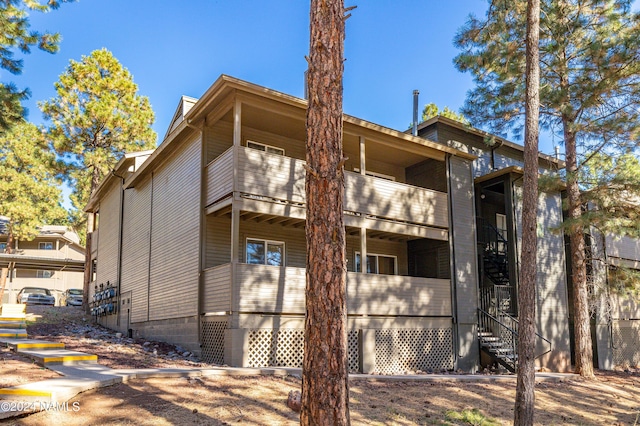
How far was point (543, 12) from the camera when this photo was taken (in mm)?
14039

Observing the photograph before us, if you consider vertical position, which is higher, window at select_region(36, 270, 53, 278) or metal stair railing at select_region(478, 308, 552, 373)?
window at select_region(36, 270, 53, 278)

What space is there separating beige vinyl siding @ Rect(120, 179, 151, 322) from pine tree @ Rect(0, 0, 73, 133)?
17.9ft

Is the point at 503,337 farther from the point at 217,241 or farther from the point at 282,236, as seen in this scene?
the point at 217,241

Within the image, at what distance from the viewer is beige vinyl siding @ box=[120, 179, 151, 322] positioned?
17.3 meters

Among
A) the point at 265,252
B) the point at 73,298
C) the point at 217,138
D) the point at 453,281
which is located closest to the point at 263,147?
the point at 217,138

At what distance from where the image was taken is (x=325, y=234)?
586 cm

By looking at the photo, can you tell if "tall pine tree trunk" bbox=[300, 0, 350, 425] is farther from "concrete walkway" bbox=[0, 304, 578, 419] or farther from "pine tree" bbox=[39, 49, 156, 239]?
"pine tree" bbox=[39, 49, 156, 239]

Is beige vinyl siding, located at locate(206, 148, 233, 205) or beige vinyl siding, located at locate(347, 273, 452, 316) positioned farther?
beige vinyl siding, located at locate(347, 273, 452, 316)

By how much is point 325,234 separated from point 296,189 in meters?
7.53

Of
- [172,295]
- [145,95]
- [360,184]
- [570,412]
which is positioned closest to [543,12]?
[360,184]

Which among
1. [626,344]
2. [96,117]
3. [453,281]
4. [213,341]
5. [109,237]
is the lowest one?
[626,344]

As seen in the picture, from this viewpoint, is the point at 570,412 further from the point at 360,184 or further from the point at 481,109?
the point at 481,109

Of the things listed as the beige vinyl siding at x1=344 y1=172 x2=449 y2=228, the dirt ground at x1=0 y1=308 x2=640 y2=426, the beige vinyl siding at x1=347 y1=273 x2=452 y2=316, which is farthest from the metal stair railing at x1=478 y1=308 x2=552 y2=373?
the beige vinyl siding at x1=344 y1=172 x2=449 y2=228

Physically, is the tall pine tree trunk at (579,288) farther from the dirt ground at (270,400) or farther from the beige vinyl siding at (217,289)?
the beige vinyl siding at (217,289)
